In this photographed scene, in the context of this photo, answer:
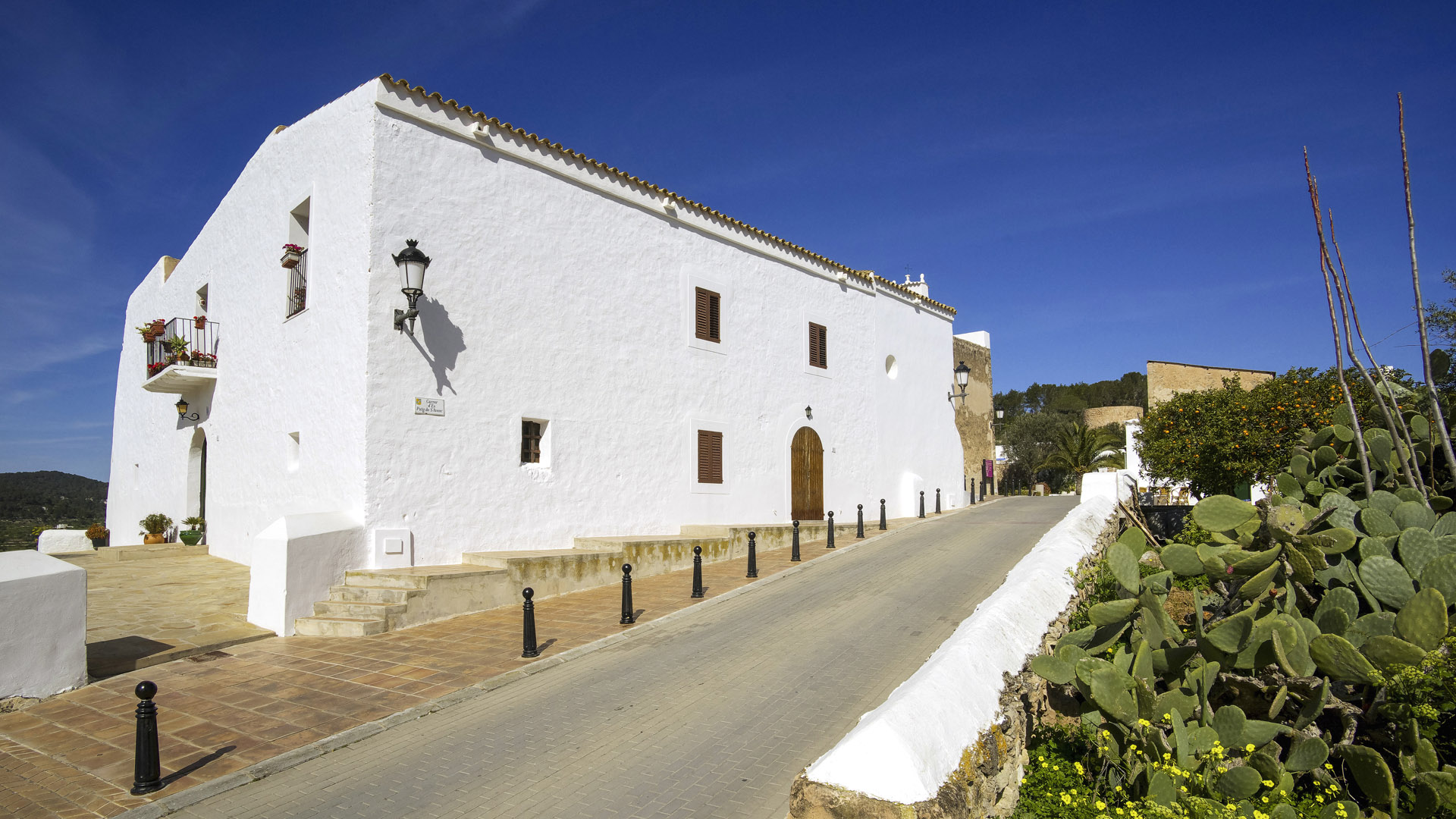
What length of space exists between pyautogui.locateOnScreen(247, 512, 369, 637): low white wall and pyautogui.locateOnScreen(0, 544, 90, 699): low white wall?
1958 millimetres

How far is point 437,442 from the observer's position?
10336 mm

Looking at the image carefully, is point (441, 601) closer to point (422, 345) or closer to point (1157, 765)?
point (422, 345)

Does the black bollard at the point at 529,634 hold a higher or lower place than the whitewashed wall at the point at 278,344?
lower

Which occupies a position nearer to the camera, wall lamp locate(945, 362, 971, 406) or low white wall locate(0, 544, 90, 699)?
low white wall locate(0, 544, 90, 699)

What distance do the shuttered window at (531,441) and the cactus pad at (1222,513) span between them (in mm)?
9351

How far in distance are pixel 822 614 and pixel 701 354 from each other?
736cm

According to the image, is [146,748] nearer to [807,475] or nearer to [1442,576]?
[1442,576]

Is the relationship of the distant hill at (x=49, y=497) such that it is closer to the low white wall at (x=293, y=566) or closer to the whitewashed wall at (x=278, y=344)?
the whitewashed wall at (x=278, y=344)

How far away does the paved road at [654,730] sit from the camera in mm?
4453

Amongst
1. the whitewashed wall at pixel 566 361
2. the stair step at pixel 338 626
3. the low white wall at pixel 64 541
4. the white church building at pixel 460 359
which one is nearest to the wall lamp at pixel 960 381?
the whitewashed wall at pixel 566 361

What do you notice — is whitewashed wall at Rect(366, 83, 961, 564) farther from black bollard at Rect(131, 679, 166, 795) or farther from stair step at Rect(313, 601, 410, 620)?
black bollard at Rect(131, 679, 166, 795)

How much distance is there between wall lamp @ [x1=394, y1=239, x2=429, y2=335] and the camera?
383 inches

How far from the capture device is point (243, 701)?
242 inches

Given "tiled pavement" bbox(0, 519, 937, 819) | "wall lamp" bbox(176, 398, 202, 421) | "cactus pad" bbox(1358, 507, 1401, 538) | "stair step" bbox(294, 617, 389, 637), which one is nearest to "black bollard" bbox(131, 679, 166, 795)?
"tiled pavement" bbox(0, 519, 937, 819)
